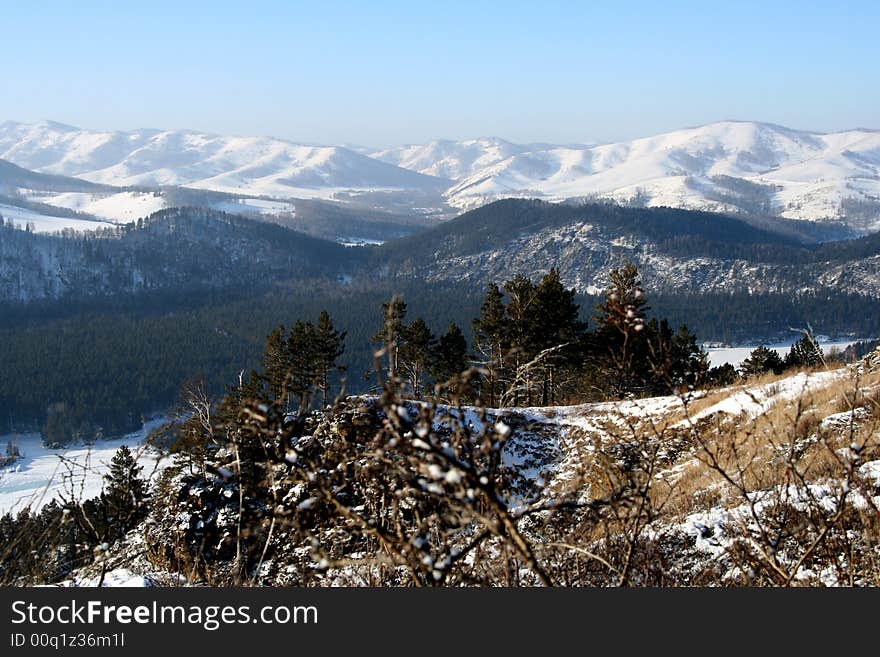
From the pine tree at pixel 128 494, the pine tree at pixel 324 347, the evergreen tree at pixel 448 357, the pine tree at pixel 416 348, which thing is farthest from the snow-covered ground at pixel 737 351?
the pine tree at pixel 128 494

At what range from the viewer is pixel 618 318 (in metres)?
3.15

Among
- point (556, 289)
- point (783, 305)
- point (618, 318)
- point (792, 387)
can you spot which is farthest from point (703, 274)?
point (618, 318)

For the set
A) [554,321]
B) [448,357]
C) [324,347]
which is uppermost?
[554,321]

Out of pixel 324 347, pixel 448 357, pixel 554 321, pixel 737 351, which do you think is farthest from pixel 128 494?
pixel 737 351

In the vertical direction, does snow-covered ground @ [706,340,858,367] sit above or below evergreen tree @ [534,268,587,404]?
below

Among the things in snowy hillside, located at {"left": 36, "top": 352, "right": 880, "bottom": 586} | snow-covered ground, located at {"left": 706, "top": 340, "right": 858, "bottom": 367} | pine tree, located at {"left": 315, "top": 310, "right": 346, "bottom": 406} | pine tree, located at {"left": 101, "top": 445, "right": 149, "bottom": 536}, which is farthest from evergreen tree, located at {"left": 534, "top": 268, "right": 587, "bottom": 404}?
snow-covered ground, located at {"left": 706, "top": 340, "right": 858, "bottom": 367}

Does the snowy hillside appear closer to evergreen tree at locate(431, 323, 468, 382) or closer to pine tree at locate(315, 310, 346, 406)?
pine tree at locate(315, 310, 346, 406)

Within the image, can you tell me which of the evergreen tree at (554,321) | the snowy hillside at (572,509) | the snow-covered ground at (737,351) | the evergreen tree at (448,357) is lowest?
the snow-covered ground at (737,351)

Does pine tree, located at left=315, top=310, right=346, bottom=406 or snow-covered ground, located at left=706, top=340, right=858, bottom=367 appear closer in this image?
pine tree, located at left=315, top=310, right=346, bottom=406

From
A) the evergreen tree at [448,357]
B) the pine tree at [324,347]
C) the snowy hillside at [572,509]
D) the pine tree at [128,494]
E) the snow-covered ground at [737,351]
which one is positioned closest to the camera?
the snowy hillside at [572,509]

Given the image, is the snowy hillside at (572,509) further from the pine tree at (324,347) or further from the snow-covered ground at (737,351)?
the snow-covered ground at (737,351)

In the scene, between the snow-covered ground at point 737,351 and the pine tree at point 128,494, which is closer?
the pine tree at point 128,494

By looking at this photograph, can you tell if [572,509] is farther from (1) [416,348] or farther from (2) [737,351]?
(2) [737,351]

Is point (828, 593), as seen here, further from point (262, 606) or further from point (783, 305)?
point (783, 305)
